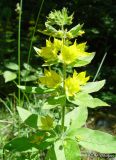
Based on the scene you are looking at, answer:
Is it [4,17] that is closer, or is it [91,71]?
[91,71]

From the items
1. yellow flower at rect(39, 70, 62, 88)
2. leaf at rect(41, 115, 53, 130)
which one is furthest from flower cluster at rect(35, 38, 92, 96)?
leaf at rect(41, 115, 53, 130)

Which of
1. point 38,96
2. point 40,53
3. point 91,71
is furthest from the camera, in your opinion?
point 91,71

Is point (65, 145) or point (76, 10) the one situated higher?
point (76, 10)

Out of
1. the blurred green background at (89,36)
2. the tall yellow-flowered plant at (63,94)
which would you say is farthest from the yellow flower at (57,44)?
the blurred green background at (89,36)

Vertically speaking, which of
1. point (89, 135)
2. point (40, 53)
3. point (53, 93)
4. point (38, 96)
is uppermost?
point (40, 53)

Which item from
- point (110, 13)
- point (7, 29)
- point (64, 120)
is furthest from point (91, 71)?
point (64, 120)

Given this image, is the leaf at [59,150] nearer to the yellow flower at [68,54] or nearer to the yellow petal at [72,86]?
the yellow petal at [72,86]

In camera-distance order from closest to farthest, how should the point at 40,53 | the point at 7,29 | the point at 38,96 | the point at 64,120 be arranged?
the point at 40,53 → the point at 64,120 → the point at 38,96 → the point at 7,29

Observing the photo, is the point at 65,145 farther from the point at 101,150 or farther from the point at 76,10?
the point at 76,10
